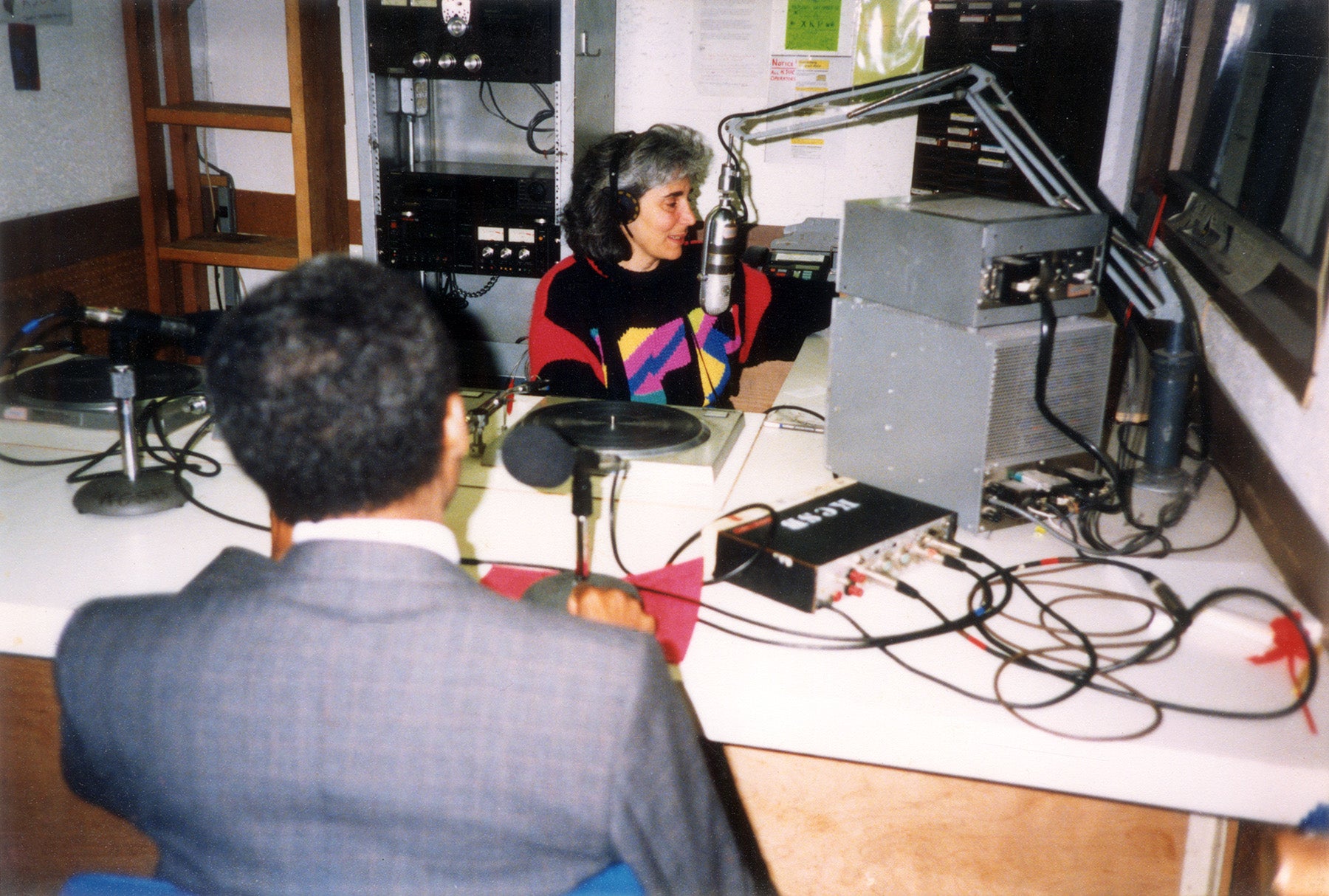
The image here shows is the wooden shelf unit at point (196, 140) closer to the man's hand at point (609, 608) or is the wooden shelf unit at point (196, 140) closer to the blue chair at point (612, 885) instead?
the man's hand at point (609, 608)

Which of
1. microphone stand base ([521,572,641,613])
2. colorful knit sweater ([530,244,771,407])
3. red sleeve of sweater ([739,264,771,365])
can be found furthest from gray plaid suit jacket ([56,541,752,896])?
red sleeve of sweater ([739,264,771,365])

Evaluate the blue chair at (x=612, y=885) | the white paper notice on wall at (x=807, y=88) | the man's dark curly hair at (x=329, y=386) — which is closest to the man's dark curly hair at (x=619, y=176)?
the white paper notice on wall at (x=807, y=88)

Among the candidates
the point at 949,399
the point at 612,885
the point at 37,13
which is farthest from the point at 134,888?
the point at 37,13

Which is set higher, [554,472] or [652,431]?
[554,472]

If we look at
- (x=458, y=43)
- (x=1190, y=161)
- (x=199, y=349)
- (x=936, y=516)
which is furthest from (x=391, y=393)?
(x=458, y=43)

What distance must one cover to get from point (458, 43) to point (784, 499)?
6.05ft

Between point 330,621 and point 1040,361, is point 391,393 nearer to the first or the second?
point 330,621

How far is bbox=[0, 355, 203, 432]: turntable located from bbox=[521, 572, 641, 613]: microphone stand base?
31.8 inches

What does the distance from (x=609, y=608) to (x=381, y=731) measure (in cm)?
35

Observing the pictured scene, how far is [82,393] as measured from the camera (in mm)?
1583

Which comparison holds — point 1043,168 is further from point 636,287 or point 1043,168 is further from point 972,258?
point 636,287

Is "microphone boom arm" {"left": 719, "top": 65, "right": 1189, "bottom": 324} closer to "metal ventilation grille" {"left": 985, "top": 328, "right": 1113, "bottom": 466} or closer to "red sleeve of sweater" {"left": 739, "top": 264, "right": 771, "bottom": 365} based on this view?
"metal ventilation grille" {"left": 985, "top": 328, "right": 1113, "bottom": 466}

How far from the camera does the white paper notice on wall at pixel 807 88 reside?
2936 mm

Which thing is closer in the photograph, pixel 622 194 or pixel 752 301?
pixel 622 194
